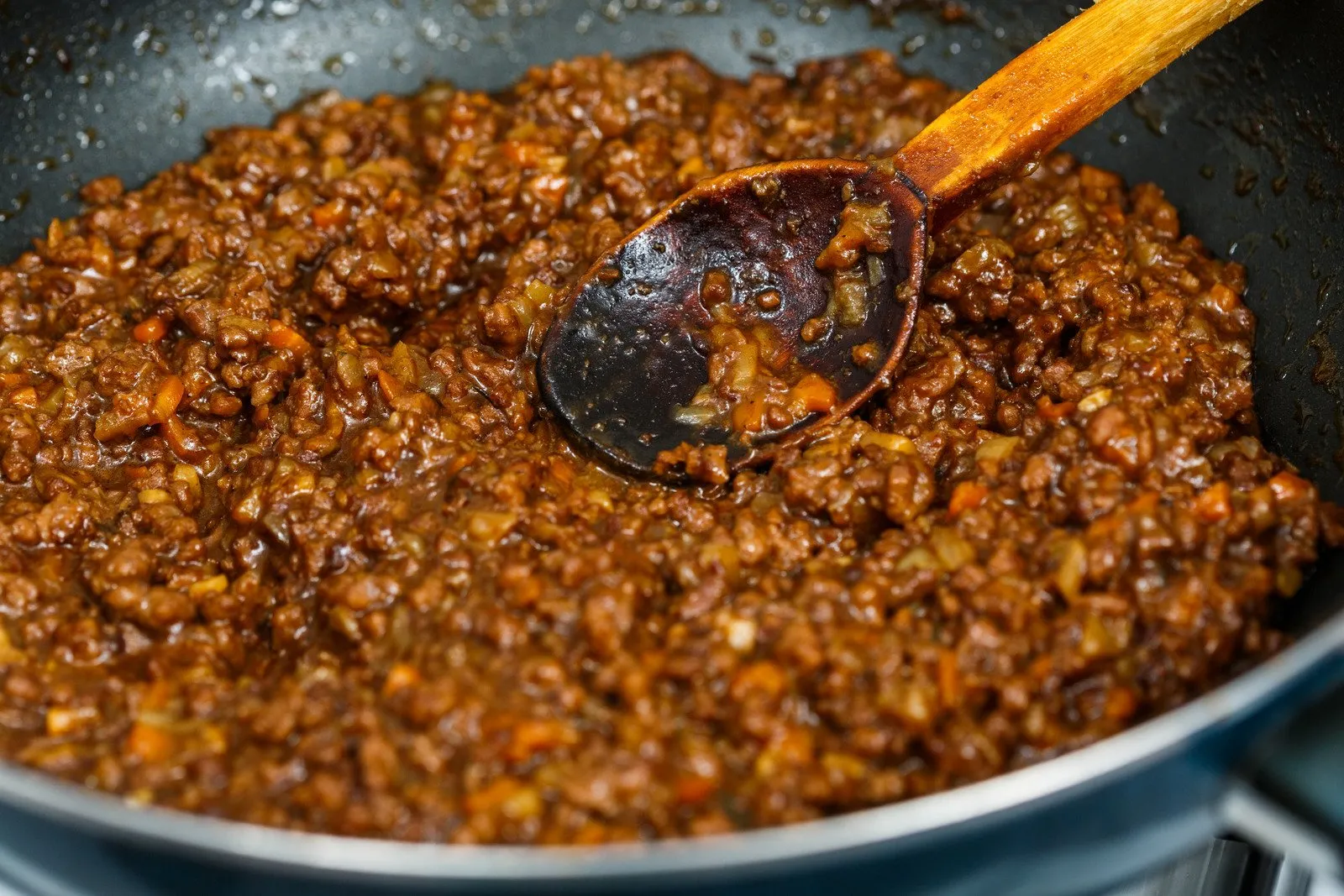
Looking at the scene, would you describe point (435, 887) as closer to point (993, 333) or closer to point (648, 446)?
Result: point (648, 446)

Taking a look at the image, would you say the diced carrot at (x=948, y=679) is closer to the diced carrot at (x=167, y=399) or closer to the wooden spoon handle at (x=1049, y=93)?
the wooden spoon handle at (x=1049, y=93)

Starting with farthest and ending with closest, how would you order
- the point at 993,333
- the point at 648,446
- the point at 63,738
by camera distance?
1. the point at 993,333
2. the point at 648,446
3. the point at 63,738

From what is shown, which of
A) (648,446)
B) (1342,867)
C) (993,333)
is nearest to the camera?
(1342,867)

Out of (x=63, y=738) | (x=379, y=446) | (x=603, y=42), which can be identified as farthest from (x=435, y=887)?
(x=603, y=42)

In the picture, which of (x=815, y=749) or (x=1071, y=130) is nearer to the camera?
(x=815, y=749)

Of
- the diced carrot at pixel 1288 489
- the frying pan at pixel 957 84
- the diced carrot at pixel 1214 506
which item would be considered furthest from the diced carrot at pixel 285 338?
the diced carrot at pixel 1288 489

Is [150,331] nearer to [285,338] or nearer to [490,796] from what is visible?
[285,338]

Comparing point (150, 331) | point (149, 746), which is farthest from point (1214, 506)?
point (150, 331)
